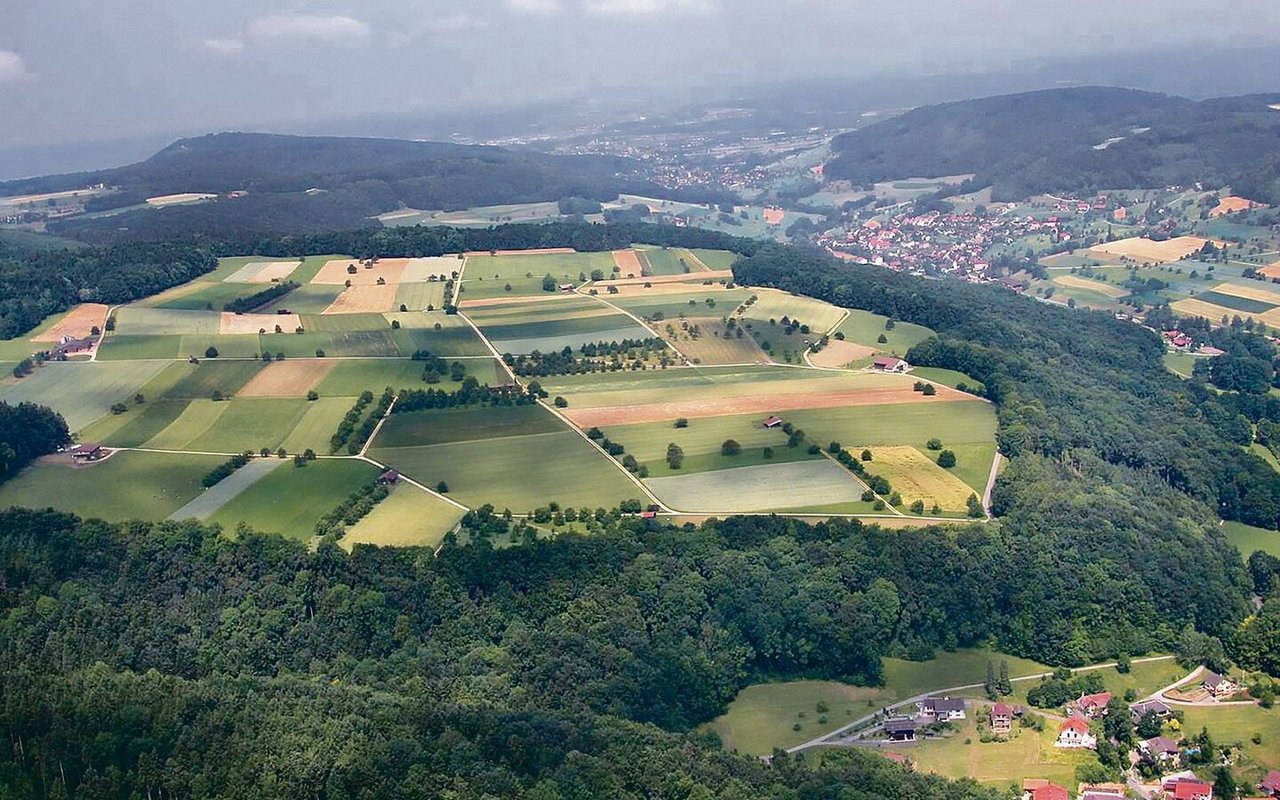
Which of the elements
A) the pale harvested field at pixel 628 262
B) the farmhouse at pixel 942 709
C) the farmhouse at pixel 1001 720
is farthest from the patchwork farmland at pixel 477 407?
the farmhouse at pixel 1001 720

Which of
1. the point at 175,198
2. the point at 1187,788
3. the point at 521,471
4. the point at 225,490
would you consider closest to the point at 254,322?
the point at 225,490

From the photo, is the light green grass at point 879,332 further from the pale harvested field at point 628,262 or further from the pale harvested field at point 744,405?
the pale harvested field at point 628,262

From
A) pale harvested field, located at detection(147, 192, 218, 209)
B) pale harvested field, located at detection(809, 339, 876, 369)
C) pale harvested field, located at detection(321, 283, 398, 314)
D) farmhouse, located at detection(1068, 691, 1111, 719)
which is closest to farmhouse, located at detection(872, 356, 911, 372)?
pale harvested field, located at detection(809, 339, 876, 369)

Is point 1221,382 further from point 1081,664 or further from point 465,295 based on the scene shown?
point 465,295

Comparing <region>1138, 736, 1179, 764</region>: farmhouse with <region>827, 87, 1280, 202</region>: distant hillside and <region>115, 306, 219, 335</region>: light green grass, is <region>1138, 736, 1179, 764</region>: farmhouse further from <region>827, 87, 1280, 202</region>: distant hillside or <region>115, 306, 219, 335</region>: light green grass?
<region>827, 87, 1280, 202</region>: distant hillside

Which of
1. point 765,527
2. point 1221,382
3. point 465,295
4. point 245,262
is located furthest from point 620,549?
point 245,262

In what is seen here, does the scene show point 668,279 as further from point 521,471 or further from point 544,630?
point 544,630
